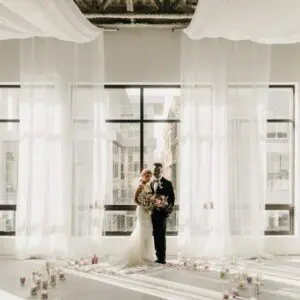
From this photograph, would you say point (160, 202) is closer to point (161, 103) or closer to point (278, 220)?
point (161, 103)

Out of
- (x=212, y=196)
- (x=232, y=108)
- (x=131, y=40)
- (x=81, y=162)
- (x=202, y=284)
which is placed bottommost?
(x=202, y=284)

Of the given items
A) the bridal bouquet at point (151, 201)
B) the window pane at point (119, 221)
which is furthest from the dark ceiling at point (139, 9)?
the window pane at point (119, 221)

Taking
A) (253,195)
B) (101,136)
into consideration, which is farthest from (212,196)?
(101,136)

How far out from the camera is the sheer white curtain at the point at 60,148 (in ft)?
28.8

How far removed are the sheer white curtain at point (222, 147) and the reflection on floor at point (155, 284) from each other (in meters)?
0.84

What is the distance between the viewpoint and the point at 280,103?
939cm

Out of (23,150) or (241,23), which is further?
(23,150)

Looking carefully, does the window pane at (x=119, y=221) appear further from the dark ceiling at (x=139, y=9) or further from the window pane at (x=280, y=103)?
the dark ceiling at (x=139, y=9)

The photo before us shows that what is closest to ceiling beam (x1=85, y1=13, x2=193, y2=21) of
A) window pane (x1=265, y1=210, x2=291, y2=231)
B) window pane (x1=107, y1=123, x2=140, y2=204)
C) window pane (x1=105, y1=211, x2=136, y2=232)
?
window pane (x1=107, y1=123, x2=140, y2=204)

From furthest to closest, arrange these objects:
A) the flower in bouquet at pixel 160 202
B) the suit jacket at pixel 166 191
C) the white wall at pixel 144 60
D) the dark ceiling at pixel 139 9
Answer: the white wall at pixel 144 60 → the dark ceiling at pixel 139 9 → the suit jacket at pixel 166 191 → the flower in bouquet at pixel 160 202

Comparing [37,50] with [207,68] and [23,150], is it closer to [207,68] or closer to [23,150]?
[23,150]

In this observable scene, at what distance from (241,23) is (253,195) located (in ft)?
11.5

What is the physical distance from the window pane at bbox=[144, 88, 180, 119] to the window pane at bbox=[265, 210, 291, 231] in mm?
2542

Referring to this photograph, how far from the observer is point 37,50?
8.98m
